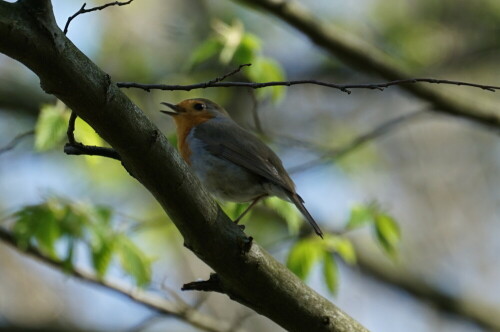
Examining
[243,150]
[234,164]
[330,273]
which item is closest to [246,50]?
[243,150]

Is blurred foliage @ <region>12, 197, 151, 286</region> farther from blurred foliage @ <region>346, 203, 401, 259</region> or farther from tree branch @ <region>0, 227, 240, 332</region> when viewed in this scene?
blurred foliage @ <region>346, 203, 401, 259</region>

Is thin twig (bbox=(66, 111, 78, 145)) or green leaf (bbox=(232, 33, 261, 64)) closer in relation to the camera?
thin twig (bbox=(66, 111, 78, 145))

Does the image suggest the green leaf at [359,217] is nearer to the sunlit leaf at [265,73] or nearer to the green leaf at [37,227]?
the sunlit leaf at [265,73]

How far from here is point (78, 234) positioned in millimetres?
5285

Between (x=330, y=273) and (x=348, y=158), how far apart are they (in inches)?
217

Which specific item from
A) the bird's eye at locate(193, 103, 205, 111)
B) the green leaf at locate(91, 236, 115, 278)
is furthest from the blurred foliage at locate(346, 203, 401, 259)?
the green leaf at locate(91, 236, 115, 278)

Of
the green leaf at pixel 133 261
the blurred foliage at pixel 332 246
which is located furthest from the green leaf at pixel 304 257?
the green leaf at pixel 133 261

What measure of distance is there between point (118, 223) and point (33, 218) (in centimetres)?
84

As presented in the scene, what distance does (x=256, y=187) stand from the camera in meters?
5.13

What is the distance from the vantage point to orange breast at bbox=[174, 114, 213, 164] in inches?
215

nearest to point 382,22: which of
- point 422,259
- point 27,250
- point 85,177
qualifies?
point 422,259

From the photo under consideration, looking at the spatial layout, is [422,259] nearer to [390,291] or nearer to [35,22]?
[390,291]

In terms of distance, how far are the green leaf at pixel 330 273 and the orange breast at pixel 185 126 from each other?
1276mm

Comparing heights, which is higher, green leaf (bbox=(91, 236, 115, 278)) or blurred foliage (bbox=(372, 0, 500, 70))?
blurred foliage (bbox=(372, 0, 500, 70))
